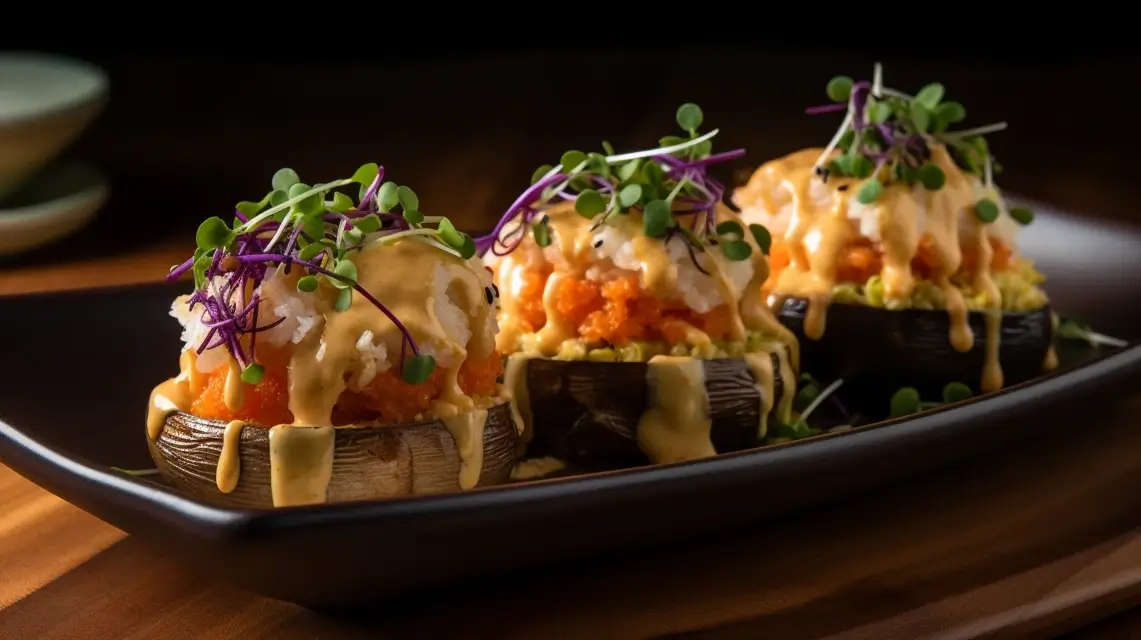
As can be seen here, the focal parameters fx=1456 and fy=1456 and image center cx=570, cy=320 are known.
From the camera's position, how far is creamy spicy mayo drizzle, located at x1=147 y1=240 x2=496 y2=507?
2145 mm

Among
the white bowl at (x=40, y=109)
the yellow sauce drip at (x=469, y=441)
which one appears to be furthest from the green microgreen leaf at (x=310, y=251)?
the white bowl at (x=40, y=109)

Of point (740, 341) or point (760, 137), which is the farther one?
point (760, 137)

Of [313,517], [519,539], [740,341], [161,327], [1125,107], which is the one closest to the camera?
[313,517]

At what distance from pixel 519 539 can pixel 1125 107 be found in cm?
465

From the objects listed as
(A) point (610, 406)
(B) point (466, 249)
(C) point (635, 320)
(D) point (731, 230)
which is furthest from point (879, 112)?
(B) point (466, 249)

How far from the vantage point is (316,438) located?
2.14 meters

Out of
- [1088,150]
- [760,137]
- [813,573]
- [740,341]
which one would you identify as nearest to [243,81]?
[760,137]

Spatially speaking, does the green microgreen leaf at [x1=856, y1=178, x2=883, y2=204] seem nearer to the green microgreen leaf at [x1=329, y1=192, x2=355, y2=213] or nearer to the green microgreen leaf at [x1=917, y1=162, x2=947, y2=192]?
the green microgreen leaf at [x1=917, y1=162, x2=947, y2=192]

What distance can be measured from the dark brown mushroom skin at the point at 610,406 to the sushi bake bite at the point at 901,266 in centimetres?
40

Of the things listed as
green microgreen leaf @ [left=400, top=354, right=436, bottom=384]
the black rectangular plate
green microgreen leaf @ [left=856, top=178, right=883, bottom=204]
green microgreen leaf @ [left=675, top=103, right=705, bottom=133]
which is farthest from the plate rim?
green microgreen leaf @ [left=675, top=103, right=705, bottom=133]

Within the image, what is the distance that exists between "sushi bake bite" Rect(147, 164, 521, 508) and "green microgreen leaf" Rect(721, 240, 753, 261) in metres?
0.51

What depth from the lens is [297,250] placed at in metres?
2.24

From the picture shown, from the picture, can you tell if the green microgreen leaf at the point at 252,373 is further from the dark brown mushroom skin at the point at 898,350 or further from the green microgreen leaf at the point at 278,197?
the dark brown mushroom skin at the point at 898,350

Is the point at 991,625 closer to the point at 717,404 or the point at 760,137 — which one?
the point at 717,404
